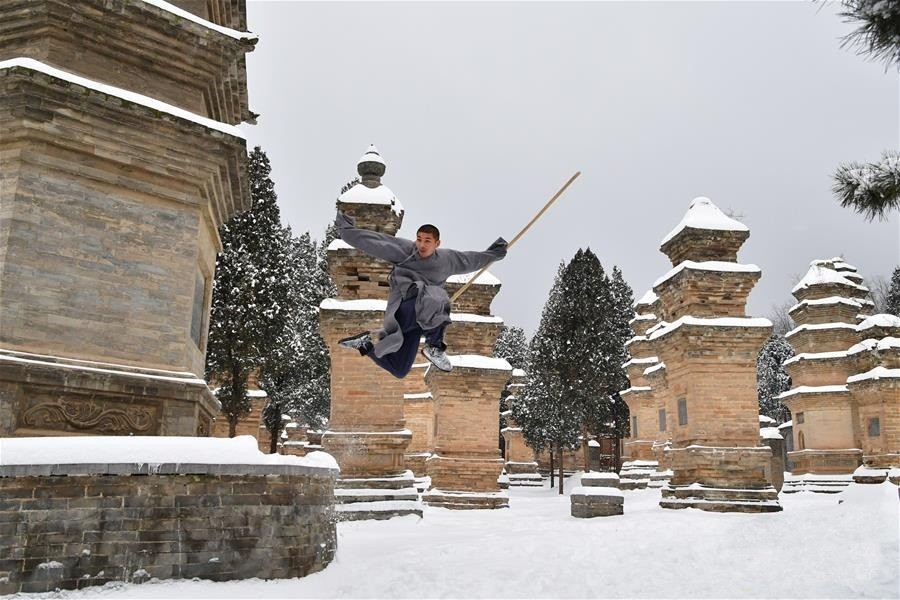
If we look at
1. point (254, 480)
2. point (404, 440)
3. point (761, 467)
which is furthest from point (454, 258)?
point (761, 467)

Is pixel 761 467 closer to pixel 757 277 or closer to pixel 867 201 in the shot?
pixel 757 277

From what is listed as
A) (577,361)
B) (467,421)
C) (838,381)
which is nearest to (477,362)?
(467,421)

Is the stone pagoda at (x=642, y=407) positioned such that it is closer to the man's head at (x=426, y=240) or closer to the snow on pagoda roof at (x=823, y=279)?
the snow on pagoda roof at (x=823, y=279)

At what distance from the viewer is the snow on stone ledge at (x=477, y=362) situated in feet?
68.6

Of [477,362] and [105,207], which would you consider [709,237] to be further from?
[105,207]

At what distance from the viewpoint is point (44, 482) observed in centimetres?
644

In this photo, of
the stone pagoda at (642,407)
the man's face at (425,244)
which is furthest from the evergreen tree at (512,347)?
the man's face at (425,244)

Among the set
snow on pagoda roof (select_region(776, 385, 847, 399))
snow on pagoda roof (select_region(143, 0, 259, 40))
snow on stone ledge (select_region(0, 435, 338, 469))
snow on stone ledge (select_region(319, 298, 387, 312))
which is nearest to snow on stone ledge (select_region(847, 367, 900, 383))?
snow on pagoda roof (select_region(776, 385, 847, 399))

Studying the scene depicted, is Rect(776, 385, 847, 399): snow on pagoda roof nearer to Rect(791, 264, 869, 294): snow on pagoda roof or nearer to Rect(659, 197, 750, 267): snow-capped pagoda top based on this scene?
Rect(791, 264, 869, 294): snow on pagoda roof

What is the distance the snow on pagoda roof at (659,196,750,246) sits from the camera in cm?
1881

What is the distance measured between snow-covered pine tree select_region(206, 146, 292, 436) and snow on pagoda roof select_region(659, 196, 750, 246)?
13.1 m

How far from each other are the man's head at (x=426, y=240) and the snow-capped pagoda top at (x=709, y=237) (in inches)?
553

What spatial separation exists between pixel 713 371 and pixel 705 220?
4.46m

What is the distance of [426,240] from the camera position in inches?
259
